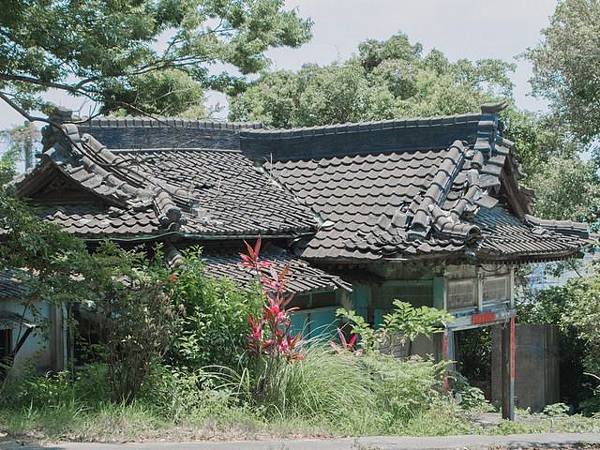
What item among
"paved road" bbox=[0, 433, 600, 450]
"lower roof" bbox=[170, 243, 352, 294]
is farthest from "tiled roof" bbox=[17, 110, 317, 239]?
"paved road" bbox=[0, 433, 600, 450]

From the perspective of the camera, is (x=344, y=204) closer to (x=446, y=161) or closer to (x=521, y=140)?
(x=446, y=161)

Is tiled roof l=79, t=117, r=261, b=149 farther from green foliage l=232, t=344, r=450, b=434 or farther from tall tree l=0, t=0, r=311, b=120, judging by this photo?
green foliage l=232, t=344, r=450, b=434

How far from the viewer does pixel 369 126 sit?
57.4 ft

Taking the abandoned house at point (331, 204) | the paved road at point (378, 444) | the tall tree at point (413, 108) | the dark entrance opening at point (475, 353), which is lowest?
the paved road at point (378, 444)

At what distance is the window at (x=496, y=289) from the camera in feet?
55.4

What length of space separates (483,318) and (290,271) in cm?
429

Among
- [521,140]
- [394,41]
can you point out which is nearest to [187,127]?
[521,140]

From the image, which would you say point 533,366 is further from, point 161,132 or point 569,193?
point 161,132

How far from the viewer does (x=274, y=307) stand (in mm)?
11180

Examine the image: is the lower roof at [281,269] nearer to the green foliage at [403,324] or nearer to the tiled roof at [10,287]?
the green foliage at [403,324]

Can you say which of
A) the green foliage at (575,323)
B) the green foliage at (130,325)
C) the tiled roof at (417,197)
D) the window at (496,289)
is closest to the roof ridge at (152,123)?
the tiled roof at (417,197)

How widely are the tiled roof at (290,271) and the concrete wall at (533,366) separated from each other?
25.6 ft

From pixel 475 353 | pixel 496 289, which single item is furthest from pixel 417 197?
pixel 475 353

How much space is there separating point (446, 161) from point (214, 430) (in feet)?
25.9
